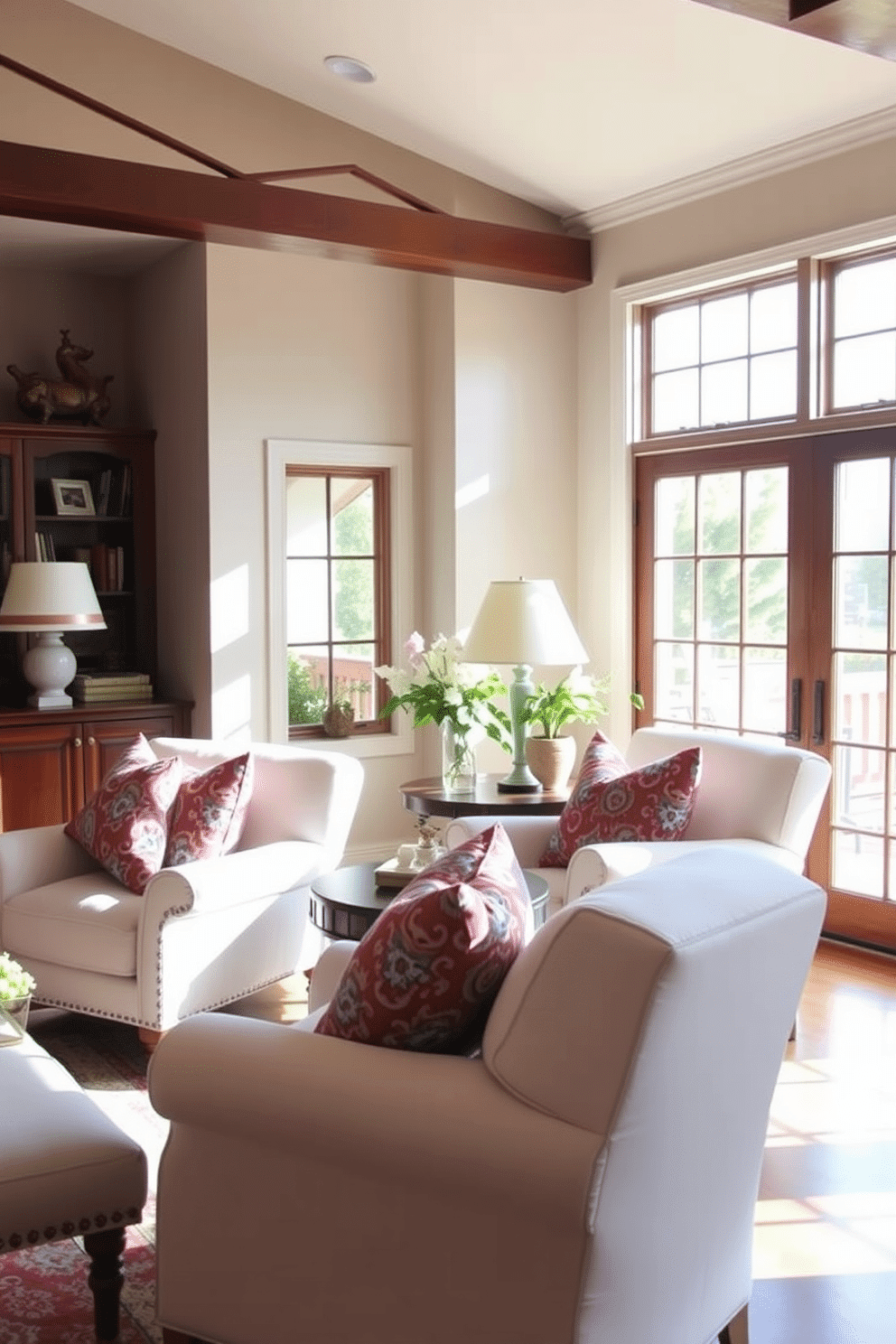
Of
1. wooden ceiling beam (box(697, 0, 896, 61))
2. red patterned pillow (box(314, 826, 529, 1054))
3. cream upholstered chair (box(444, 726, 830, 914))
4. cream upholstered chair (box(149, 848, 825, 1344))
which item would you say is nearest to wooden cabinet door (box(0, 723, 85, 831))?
cream upholstered chair (box(444, 726, 830, 914))

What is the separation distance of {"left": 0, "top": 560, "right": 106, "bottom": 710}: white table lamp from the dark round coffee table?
238 cm

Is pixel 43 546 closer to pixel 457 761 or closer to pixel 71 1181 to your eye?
pixel 457 761

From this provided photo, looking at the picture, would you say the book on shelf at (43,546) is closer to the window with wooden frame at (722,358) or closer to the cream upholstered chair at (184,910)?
the cream upholstered chair at (184,910)

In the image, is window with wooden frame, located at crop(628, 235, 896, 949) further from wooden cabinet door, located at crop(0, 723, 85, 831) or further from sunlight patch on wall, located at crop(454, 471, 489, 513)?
wooden cabinet door, located at crop(0, 723, 85, 831)

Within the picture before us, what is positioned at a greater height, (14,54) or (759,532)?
(14,54)

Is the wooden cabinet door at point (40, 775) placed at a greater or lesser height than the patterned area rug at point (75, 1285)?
greater

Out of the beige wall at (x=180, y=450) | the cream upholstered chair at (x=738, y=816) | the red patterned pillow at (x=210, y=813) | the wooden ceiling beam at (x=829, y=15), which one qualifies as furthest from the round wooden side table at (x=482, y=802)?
the wooden ceiling beam at (x=829, y=15)

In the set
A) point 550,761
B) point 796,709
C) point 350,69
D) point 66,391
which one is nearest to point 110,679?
point 66,391

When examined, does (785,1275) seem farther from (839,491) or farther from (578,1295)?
(839,491)

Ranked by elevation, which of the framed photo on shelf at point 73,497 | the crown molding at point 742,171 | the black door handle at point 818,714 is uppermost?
the crown molding at point 742,171

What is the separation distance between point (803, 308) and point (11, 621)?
3.38m

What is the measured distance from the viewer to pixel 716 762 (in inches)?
163

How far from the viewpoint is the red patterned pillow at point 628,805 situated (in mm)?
3953

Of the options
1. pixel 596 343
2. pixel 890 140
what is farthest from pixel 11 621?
pixel 890 140
